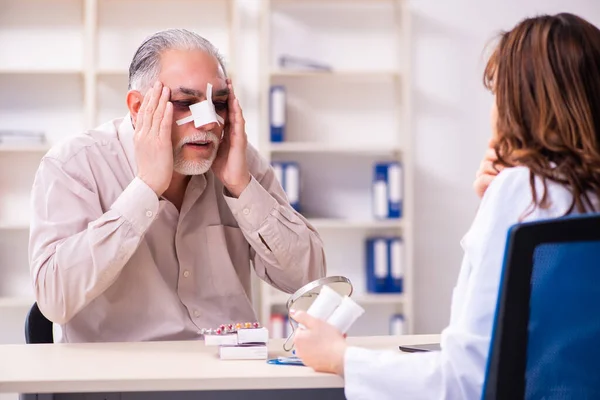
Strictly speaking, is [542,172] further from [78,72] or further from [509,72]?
[78,72]

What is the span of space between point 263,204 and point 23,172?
2683 millimetres

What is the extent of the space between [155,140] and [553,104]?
100cm

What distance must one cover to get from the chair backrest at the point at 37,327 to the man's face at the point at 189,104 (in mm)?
475

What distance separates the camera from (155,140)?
6.23ft

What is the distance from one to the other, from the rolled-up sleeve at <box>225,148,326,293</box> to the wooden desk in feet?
1.33

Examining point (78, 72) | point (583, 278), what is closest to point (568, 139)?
point (583, 278)

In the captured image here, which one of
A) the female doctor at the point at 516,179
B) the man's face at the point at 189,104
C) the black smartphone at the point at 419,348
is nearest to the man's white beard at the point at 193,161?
the man's face at the point at 189,104

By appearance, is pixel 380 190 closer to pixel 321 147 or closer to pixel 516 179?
pixel 321 147

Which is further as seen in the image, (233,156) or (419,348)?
(233,156)

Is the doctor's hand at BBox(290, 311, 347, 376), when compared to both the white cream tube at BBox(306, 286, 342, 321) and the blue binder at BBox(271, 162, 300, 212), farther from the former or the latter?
the blue binder at BBox(271, 162, 300, 212)

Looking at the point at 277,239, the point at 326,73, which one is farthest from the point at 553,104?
the point at 326,73

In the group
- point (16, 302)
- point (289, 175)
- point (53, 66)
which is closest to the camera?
point (16, 302)

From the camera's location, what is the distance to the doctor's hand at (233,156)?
1.98 meters

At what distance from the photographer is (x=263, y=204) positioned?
199 cm
